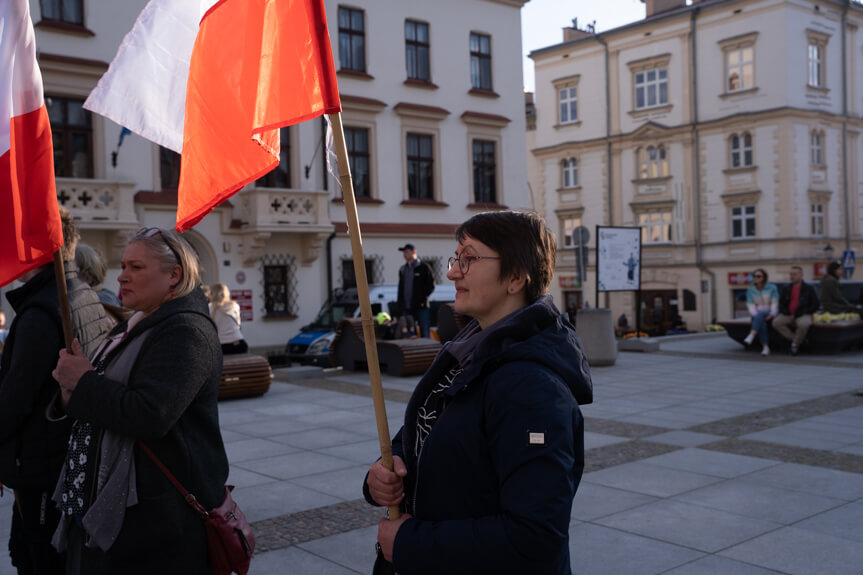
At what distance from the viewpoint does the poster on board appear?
57.5 feet

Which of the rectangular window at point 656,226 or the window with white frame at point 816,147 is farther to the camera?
the rectangular window at point 656,226

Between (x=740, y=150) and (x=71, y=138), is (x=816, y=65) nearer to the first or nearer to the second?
(x=740, y=150)

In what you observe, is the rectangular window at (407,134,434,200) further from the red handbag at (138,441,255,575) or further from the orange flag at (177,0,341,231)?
the red handbag at (138,441,255,575)

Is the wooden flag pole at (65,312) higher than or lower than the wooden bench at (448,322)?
higher

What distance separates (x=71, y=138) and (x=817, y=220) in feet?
109

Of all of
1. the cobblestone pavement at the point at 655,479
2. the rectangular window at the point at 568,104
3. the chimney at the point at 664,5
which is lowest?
the cobblestone pavement at the point at 655,479

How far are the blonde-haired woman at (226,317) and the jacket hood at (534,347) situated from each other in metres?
9.81

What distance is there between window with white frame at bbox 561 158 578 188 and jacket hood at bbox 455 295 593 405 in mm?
45819

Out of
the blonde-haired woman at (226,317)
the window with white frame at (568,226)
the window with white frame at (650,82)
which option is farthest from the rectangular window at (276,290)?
the window with white frame at (650,82)

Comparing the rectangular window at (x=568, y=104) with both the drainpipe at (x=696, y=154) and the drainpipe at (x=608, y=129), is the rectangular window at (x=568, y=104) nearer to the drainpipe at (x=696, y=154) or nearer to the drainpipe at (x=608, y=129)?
the drainpipe at (x=608, y=129)

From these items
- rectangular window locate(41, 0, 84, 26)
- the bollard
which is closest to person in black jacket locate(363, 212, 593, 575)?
the bollard

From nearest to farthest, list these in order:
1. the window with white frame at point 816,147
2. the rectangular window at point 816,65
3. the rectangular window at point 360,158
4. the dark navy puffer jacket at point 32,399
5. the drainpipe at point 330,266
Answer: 1. the dark navy puffer jacket at point 32,399
2. the drainpipe at point 330,266
3. the rectangular window at point 360,158
4. the window with white frame at point 816,147
5. the rectangular window at point 816,65

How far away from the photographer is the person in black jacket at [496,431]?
6.48 feet

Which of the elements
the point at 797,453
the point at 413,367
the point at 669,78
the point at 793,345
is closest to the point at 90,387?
the point at 797,453
